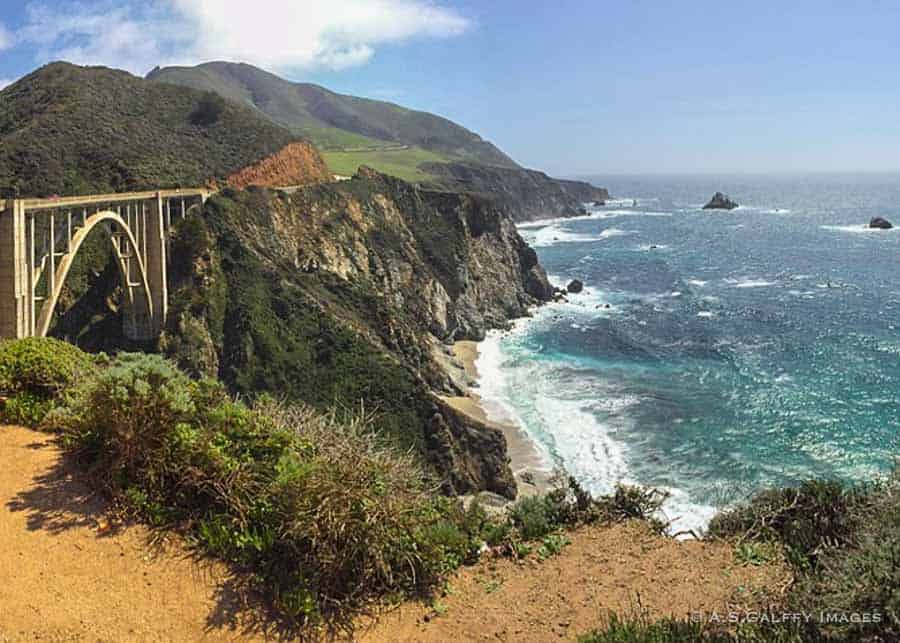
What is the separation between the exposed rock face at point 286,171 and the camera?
207ft

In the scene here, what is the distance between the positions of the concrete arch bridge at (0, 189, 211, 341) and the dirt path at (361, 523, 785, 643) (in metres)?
25.1

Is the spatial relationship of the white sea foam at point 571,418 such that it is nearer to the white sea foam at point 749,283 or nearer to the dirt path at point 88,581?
the dirt path at point 88,581

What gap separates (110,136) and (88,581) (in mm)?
57546

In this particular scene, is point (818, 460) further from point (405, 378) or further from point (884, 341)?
point (884, 341)

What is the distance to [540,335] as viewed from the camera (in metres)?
65.2

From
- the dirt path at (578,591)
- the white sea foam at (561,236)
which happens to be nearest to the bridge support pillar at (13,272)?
the dirt path at (578,591)

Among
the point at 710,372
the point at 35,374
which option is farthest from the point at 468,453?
the point at 35,374

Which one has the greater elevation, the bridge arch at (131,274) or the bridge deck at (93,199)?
the bridge deck at (93,199)

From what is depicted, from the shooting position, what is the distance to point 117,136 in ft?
185

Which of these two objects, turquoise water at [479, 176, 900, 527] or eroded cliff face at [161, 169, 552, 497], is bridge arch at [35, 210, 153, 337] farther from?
turquoise water at [479, 176, 900, 527]

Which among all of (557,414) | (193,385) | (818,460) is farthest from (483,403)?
(193,385)

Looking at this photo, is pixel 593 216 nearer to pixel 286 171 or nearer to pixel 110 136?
pixel 286 171

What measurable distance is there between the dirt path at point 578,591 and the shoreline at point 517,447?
18.3 m

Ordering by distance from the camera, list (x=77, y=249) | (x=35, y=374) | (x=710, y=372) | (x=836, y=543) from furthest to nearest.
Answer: (x=710, y=372) < (x=77, y=249) < (x=35, y=374) < (x=836, y=543)
